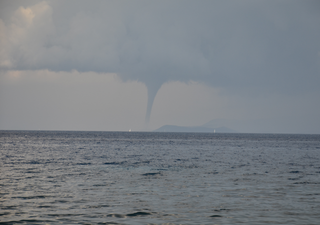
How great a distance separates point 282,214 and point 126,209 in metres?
10.2

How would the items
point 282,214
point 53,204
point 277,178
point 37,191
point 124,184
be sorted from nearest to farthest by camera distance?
point 282,214 < point 53,204 < point 37,191 < point 124,184 < point 277,178

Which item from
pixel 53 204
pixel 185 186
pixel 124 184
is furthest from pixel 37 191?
pixel 185 186

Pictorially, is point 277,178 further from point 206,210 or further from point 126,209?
point 126,209

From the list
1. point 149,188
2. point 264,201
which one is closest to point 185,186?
point 149,188

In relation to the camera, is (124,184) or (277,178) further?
(277,178)

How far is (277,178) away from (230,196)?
12.7 metres

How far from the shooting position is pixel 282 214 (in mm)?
20672

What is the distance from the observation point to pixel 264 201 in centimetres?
2430

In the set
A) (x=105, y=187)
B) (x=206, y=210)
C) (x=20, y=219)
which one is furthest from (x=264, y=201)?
(x=20, y=219)

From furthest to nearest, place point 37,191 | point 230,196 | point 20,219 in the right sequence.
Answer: point 37,191 → point 230,196 → point 20,219

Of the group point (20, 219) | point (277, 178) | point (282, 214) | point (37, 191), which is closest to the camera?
point (20, 219)

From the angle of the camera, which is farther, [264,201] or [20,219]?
[264,201]

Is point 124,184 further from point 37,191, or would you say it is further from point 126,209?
point 126,209

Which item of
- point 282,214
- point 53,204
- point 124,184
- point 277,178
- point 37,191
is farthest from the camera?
point 277,178
